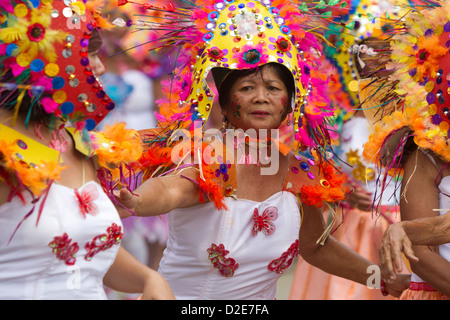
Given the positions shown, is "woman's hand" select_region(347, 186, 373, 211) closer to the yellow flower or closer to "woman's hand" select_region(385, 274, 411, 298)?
"woman's hand" select_region(385, 274, 411, 298)

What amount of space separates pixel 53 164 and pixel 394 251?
129 centimetres

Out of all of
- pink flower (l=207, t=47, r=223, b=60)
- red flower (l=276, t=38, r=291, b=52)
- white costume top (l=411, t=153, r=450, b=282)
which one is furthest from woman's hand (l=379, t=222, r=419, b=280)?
pink flower (l=207, t=47, r=223, b=60)

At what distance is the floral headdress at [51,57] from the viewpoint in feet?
6.73

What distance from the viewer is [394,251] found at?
254cm

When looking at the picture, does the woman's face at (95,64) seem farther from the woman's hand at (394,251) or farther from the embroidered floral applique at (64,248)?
the woman's hand at (394,251)

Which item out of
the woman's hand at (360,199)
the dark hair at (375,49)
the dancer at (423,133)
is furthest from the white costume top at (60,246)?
the woman's hand at (360,199)

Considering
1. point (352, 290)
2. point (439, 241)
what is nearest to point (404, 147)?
point (439, 241)

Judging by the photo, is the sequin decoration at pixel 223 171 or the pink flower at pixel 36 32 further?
the sequin decoration at pixel 223 171

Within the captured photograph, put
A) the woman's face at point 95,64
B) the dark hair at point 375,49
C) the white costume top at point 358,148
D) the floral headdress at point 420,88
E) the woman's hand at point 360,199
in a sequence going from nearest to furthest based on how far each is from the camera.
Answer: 1. the woman's face at point 95,64
2. the floral headdress at point 420,88
3. the dark hair at point 375,49
4. the woman's hand at point 360,199
5. the white costume top at point 358,148

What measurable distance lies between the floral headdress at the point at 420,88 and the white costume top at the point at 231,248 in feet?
1.81

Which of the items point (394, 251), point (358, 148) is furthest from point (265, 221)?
point (358, 148)

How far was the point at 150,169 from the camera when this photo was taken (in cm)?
296

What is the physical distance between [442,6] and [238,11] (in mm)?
884

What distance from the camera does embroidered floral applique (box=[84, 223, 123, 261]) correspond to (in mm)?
2170
